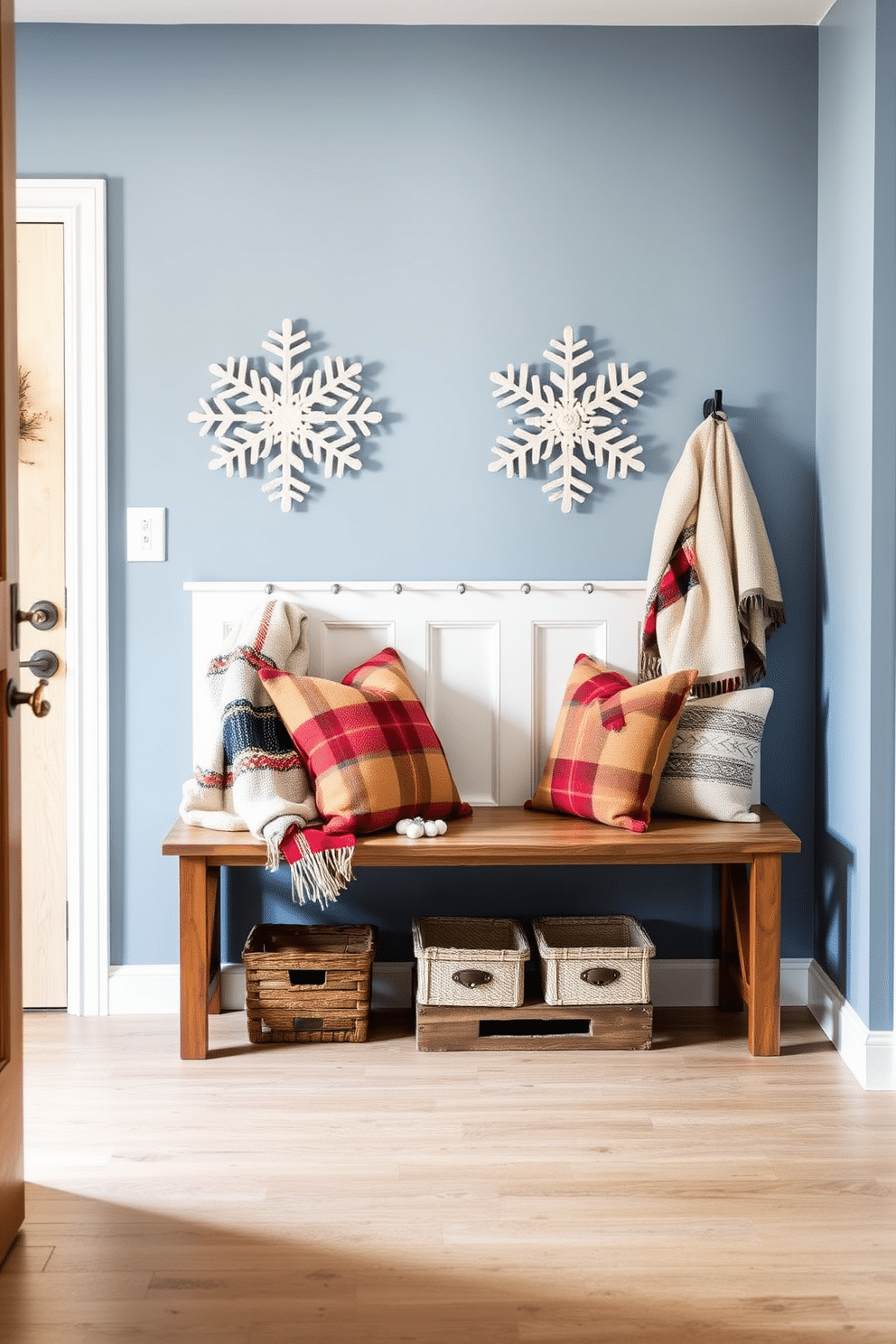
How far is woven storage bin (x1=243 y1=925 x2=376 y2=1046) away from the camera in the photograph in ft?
9.10

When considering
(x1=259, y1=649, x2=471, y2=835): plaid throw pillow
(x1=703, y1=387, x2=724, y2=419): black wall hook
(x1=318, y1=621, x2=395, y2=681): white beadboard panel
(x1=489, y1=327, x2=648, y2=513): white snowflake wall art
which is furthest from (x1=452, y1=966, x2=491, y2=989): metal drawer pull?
(x1=703, y1=387, x2=724, y2=419): black wall hook

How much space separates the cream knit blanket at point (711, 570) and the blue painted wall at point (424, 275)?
10cm

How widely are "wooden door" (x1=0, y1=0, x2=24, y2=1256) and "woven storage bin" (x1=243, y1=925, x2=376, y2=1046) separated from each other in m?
0.82

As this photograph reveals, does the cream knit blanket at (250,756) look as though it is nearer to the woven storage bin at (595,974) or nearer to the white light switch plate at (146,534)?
the white light switch plate at (146,534)

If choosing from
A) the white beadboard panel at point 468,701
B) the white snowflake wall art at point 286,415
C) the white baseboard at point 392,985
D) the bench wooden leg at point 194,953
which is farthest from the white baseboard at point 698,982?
the white snowflake wall art at point 286,415

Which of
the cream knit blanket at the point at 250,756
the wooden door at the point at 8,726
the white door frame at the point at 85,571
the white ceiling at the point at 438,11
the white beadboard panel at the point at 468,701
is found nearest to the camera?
the wooden door at the point at 8,726

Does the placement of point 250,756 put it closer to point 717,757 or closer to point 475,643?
point 475,643

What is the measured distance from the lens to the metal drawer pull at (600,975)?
2.75 meters

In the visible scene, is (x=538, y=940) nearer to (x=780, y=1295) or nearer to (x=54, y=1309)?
(x=780, y=1295)

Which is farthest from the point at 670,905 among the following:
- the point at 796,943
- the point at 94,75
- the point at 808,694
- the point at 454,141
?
the point at 94,75

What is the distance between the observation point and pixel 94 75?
9.60ft

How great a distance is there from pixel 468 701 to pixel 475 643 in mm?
146

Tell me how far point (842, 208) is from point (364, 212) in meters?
1.13

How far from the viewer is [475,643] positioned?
9.99ft
